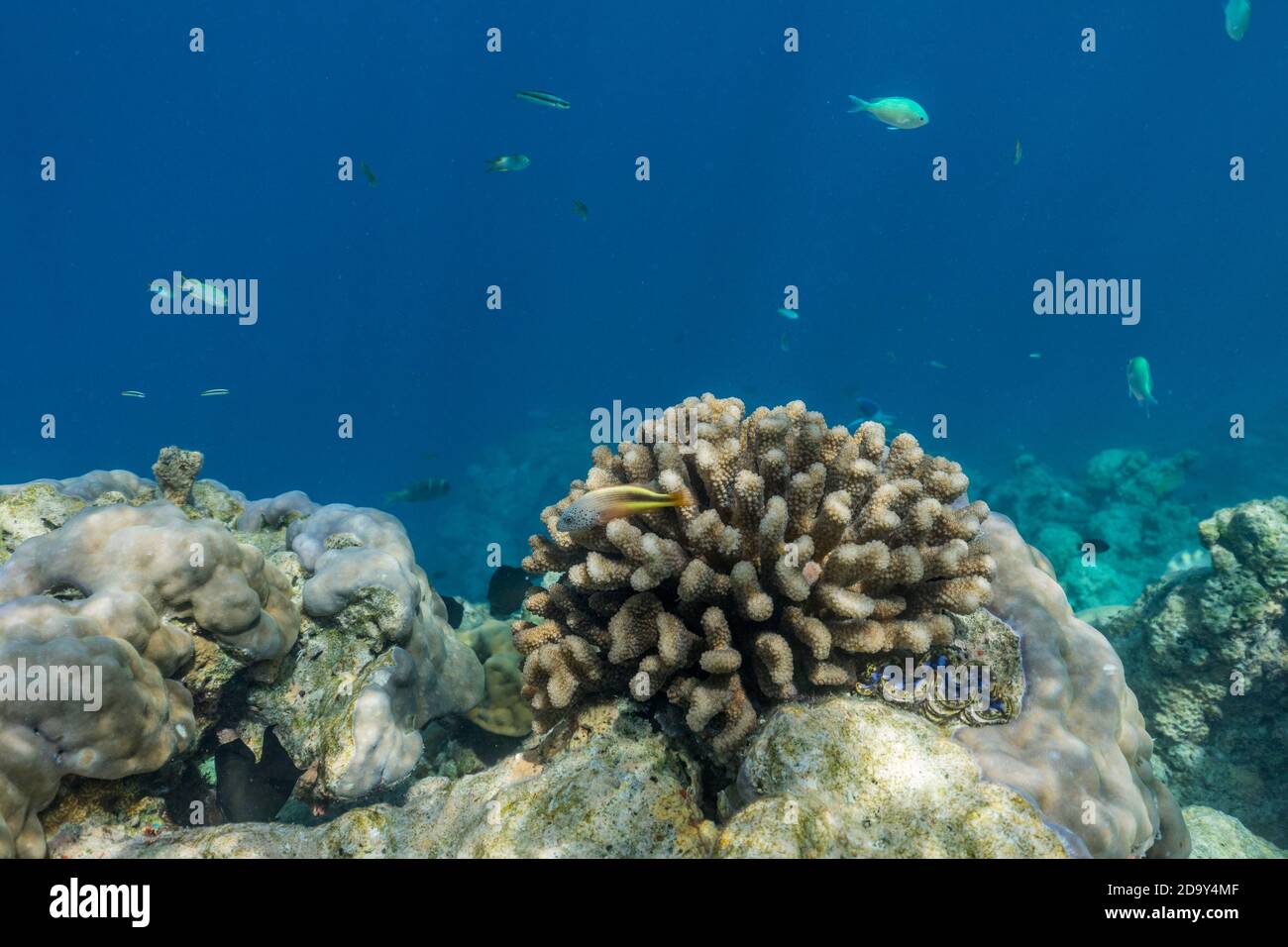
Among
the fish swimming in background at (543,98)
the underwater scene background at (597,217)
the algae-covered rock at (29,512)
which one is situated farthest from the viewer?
the underwater scene background at (597,217)

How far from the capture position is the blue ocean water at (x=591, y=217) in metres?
74.6

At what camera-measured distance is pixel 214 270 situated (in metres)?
106

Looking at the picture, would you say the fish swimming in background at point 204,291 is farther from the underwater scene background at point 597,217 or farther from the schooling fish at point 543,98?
the underwater scene background at point 597,217

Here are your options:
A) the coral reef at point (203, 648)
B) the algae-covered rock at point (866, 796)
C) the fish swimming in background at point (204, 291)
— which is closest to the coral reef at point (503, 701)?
the coral reef at point (203, 648)

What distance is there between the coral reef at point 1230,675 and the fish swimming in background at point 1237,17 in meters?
15.2

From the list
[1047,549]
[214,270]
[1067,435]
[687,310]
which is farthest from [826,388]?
[214,270]

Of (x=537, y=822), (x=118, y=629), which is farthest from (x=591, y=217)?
(x=537, y=822)

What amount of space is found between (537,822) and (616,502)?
1218 millimetres

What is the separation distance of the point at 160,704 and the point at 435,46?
353ft

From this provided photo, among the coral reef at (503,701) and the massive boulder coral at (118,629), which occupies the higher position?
the massive boulder coral at (118,629)

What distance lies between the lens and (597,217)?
10981 cm

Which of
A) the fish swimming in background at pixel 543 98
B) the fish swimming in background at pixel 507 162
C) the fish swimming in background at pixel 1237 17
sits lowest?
the fish swimming in background at pixel 543 98

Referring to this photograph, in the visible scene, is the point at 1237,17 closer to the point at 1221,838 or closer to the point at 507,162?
the point at 507,162
